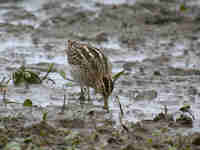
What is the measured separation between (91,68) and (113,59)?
10.0 ft

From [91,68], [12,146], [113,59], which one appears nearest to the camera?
[12,146]

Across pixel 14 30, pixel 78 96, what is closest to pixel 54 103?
pixel 78 96

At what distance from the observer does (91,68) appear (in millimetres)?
7938

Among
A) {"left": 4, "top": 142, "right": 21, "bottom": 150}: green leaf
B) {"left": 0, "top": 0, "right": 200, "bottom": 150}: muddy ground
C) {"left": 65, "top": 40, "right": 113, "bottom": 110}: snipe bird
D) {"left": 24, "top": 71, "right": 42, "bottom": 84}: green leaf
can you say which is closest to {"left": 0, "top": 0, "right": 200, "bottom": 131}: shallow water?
{"left": 0, "top": 0, "right": 200, "bottom": 150}: muddy ground

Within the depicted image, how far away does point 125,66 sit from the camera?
34.4 feet

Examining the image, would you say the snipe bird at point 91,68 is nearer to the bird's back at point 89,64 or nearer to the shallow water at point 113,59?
the bird's back at point 89,64

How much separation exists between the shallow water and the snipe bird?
404 mm

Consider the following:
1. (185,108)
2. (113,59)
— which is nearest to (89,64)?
(185,108)

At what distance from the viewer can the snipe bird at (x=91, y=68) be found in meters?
7.54

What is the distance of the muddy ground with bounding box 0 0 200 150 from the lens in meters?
6.37

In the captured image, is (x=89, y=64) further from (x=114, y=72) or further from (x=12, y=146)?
(x=12, y=146)

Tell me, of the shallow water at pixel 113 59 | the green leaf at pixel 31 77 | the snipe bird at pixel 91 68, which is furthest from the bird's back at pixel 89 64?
the green leaf at pixel 31 77

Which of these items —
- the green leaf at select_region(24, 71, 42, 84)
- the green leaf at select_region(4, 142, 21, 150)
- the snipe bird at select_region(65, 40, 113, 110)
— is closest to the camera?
the green leaf at select_region(4, 142, 21, 150)

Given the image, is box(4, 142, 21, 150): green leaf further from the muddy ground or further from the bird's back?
the bird's back
